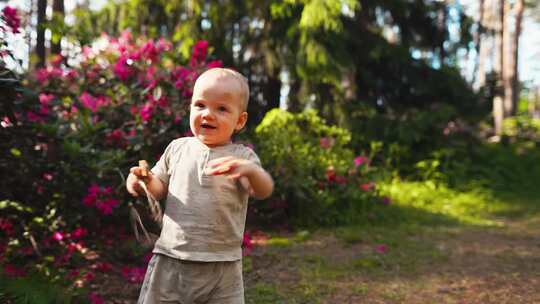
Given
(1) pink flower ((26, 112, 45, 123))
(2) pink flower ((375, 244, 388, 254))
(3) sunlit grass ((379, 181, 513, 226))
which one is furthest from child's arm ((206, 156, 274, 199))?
(3) sunlit grass ((379, 181, 513, 226))

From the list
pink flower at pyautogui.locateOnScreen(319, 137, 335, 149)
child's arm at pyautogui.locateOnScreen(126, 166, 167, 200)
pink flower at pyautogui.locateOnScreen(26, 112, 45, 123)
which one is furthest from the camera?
pink flower at pyautogui.locateOnScreen(319, 137, 335, 149)

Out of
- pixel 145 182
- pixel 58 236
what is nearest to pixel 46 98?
pixel 58 236

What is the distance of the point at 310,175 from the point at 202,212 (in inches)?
170

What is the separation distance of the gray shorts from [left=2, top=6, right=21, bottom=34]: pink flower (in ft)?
6.50

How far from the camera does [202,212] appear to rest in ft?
6.42

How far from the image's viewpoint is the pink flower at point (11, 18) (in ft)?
10.4

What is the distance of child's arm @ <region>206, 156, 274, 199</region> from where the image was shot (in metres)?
1.79

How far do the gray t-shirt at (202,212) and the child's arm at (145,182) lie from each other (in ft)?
0.17

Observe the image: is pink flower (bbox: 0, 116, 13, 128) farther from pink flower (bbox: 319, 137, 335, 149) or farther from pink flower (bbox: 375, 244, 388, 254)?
pink flower (bbox: 319, 137, 335, 149)

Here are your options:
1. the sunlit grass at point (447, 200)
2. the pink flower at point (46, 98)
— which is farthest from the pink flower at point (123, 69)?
the sunlit grass at point (447, 200)

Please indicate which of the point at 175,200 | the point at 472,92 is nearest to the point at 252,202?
the point at 175,200

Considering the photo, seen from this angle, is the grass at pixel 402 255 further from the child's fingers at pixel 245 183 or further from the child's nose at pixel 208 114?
the child's nose at pixel 208 114

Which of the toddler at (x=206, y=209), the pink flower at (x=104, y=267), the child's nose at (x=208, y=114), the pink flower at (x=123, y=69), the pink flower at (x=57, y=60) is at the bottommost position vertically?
the pink flower at (x=104, y=267)

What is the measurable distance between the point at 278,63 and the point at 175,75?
3361mm
